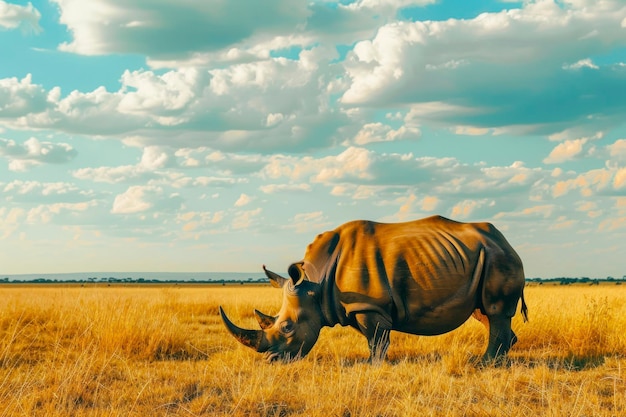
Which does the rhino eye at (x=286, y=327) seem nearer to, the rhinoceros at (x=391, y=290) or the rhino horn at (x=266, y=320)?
the rhinoceros at (x=391, y=290)

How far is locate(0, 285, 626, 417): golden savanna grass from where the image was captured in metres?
5.70

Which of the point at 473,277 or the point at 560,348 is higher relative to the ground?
the point at 473,277

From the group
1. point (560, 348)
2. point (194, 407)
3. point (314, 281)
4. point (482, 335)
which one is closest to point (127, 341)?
point (314, 281)

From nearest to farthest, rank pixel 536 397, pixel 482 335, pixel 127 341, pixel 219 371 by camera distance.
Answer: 1. pixel 536 397
2. pixel 219 371
3. pixel 127 341
4. pixel 482 335

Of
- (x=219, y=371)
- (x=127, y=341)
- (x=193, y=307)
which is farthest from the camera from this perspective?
(x=193, y=307)

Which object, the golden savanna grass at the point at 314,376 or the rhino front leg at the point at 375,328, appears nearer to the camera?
the golden savanna grass at the point at 314,376

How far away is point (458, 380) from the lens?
6.86 metres

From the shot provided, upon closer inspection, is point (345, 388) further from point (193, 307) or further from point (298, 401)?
point (193, 307)

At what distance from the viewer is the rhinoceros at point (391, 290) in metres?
7.72

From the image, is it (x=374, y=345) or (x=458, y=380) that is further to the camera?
(x=374, y=345)

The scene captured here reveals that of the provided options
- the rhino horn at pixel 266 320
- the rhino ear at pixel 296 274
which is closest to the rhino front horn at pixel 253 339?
the rhino horn at pixel 266 320

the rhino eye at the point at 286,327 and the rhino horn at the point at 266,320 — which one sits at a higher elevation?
the rhino horn at the point at 266,320

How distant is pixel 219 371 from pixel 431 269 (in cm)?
270

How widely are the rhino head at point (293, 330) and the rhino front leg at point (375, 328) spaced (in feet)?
1.79
